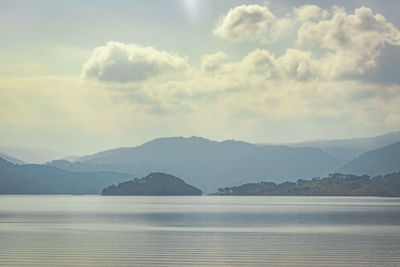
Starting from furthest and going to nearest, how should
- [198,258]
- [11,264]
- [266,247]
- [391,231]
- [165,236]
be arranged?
[391,231]
[165,236]
[266,247]
[198,258]
[11,264]

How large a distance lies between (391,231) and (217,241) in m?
36.4

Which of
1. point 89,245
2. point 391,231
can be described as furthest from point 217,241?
point 391,231

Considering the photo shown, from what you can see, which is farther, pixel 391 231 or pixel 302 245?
pixel 391 231

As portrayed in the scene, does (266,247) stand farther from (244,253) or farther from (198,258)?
(198,258)

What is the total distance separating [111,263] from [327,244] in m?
34.9

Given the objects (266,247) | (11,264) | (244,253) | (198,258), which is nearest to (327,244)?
(266,247)

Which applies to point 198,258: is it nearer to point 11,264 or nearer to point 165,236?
point 11,264

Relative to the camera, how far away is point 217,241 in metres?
97.2

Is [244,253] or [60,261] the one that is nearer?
[60,261]

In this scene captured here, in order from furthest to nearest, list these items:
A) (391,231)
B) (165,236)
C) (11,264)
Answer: (391,231), (165,236), (11,264)

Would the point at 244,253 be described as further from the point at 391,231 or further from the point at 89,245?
the point at 391,231

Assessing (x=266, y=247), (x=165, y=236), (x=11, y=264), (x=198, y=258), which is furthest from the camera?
(x=165, y=236)

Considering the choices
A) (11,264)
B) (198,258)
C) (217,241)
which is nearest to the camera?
(11,264)

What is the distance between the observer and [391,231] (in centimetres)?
11500
